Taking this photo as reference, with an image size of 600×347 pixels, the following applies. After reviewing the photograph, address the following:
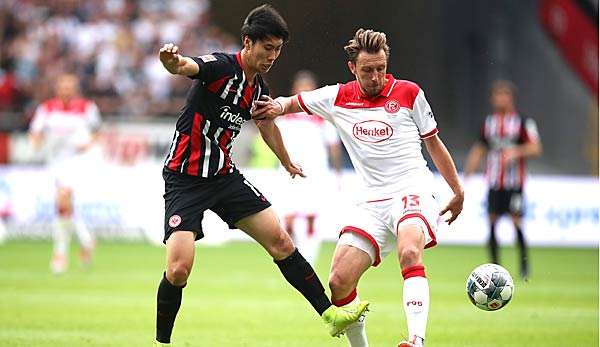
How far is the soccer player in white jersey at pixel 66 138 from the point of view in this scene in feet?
51.0

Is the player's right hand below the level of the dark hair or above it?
below

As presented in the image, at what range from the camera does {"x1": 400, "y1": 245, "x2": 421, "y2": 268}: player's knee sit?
7.68 metres

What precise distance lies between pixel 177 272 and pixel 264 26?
178 centimetres

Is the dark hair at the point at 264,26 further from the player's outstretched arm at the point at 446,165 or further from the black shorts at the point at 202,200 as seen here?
the player's outstretched arm at the point at 446,165

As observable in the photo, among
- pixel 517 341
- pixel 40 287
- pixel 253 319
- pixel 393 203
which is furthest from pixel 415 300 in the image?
pixel 40 287

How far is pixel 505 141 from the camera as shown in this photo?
15336 mm

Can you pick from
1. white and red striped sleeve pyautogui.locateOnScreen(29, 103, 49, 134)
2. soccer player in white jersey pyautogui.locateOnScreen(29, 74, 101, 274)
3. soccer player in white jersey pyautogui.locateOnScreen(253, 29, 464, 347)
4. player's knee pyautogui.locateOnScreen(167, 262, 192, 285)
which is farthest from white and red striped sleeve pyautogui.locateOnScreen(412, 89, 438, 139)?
white and red striped sleeve pyautogui.locateOnScreen(29, 103, 49, 134)

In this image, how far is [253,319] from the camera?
10812 mm

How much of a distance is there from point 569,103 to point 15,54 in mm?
12084

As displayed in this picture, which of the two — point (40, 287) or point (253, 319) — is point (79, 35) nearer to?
point (40, 287)

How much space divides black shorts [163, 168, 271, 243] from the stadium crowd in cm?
1589

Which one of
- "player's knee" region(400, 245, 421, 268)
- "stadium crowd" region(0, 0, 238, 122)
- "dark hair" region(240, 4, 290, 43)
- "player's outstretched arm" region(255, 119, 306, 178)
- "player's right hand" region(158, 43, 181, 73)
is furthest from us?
"stadium crowd" region(0, 0, 238, 122)

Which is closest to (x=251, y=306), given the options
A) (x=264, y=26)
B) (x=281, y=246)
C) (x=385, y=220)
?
(x=281, y=246)

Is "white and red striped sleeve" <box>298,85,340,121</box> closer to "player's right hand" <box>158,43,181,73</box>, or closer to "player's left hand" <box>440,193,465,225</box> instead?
"player's left hand" <box>440,193,465,225</box>
